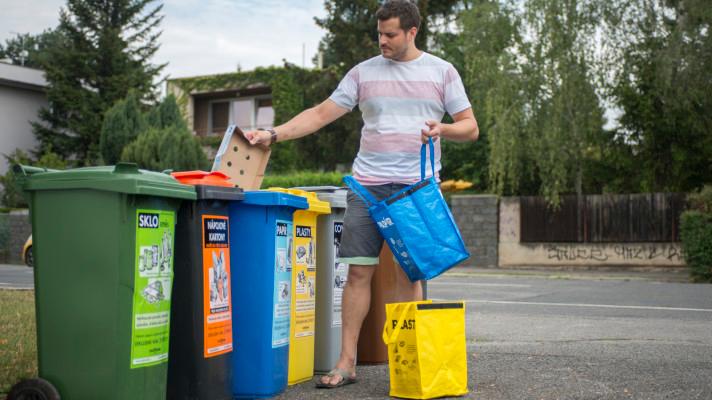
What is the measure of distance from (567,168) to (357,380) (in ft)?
64.6

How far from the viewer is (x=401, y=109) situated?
4887 millimetres

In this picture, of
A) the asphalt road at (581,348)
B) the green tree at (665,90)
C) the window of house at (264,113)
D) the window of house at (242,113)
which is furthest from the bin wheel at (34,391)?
the window of house at (264,113)

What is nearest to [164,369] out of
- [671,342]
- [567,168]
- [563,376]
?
[563,376]

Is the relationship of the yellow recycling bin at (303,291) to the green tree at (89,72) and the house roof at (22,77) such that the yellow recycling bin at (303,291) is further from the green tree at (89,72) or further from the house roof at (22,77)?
the house roof at (22,77)

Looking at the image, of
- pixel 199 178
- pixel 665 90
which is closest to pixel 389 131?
pixel 199 178

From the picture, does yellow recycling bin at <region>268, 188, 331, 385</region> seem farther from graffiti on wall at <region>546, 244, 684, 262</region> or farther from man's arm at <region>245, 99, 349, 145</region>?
graffiti on wall at <region>546, 244, 684, 262</region>

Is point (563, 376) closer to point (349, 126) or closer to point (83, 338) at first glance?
point (83, 338)

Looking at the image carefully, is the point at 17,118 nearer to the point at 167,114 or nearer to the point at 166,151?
the point at 167,114

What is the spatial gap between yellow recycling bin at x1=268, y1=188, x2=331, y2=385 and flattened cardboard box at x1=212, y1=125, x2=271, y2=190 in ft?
0.72

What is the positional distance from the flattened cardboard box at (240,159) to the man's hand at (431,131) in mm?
949

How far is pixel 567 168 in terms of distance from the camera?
2377 cm

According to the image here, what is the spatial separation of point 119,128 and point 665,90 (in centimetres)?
2039

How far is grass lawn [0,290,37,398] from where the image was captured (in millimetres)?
4973

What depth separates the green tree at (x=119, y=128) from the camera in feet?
107
